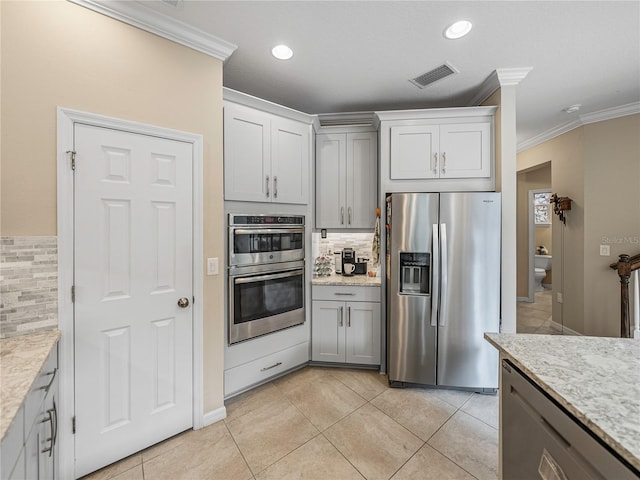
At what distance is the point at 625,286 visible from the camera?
3.06 meters

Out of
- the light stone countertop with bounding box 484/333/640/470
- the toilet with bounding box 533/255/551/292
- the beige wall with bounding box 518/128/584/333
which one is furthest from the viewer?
the toilet with bounding box 533/255/551/292

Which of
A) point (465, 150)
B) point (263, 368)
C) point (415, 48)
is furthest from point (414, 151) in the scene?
point (263, 368)

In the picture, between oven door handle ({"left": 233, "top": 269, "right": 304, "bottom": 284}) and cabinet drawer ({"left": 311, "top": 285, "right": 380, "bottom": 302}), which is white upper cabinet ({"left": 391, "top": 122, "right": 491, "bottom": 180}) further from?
oven door handle ({"left": 233, "top": 269, "right": 304, "bottom": 284})

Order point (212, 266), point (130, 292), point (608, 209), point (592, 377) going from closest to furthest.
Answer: point (592, 377), point (130, 292), point (212, 266), point (608, 209)

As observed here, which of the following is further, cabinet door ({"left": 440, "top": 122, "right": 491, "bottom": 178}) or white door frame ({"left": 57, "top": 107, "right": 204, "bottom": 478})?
cabinet door ({"left": 440, "top": 122, "right": 491, "bottom": 178})

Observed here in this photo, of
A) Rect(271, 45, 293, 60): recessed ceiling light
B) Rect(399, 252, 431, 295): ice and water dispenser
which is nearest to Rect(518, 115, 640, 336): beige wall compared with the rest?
Rect(399, 252, 431, 295): ice and water dispenser

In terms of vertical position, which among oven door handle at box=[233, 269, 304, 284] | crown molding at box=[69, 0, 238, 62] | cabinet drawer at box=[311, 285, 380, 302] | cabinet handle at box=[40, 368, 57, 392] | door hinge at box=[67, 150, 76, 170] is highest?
crown molding at box=[69, 0, 238, 62]

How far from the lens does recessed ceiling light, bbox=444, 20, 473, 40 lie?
5.97 ft

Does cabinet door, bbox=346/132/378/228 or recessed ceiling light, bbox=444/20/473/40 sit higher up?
recessed ceiling light, bbox=444/20/473/40

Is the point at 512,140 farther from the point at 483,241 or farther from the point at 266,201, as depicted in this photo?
the point at 266,201

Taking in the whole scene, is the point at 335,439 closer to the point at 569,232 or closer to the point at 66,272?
the point at 66,272

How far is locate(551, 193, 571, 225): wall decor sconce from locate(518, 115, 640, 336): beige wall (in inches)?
2.6

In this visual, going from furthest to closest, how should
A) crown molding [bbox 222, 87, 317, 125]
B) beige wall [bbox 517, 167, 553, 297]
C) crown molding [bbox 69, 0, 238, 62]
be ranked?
beige wall [bbox 517, 167, 553, 297] → crown molding [bbox 222, 87, 317, 125] → crown molding [bbox 69, 0, 238, 62]

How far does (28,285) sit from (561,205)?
5.32 meters
